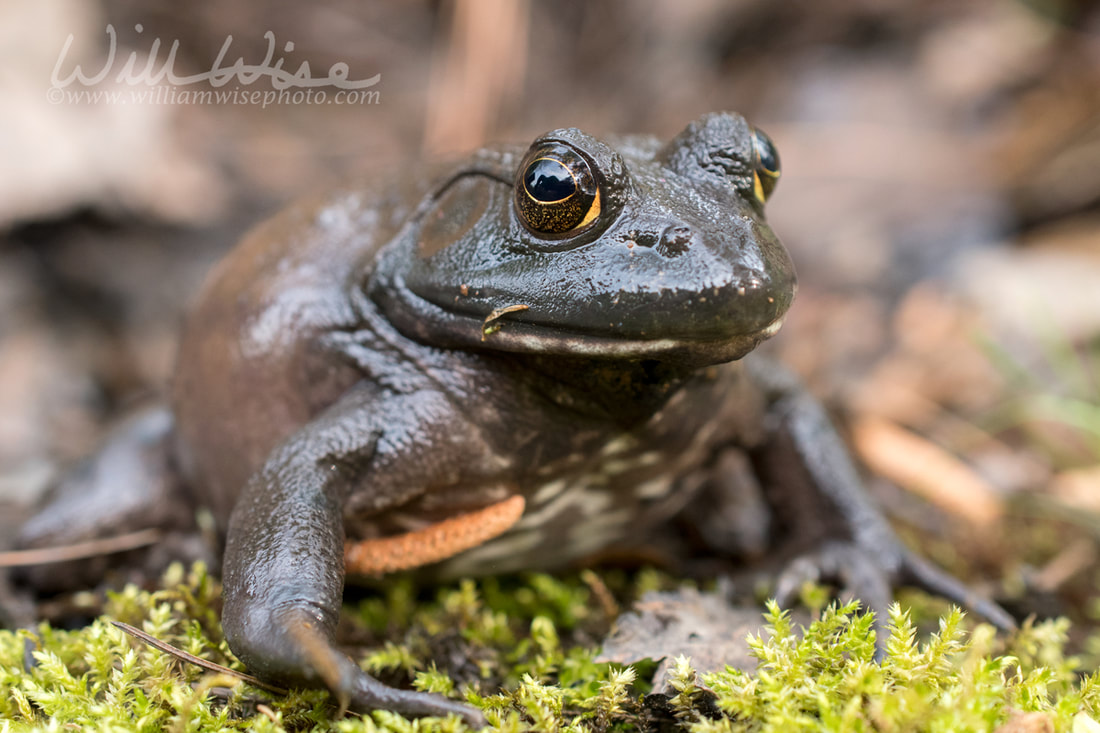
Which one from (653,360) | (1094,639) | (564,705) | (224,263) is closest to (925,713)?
(564,705)

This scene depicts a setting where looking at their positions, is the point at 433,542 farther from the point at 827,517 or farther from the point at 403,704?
the point at 827,517

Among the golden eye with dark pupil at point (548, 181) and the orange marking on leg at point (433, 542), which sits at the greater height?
the golden eye with dark pupil at point (548, 181)

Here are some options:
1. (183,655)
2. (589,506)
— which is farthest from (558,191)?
(183,655)

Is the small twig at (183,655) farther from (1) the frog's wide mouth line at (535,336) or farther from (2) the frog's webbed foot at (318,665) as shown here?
(1) the frog's wide mouth line at (535,336)

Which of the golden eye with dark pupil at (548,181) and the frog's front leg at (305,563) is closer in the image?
the frog's front leg at (305,563)

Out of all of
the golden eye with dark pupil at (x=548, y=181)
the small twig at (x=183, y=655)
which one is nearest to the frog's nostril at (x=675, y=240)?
the golden eye with dark pupil at (x=548, y=181)

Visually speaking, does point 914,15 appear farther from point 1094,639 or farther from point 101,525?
point 101,525
